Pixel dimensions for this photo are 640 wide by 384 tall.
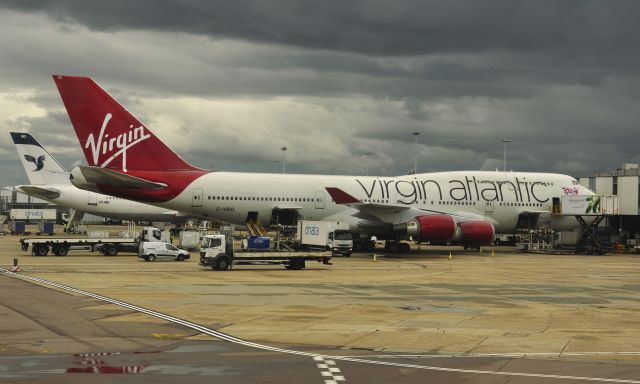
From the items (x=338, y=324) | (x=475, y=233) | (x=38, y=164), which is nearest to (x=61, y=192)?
(x=38, y=164)

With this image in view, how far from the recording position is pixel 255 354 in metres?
18.4

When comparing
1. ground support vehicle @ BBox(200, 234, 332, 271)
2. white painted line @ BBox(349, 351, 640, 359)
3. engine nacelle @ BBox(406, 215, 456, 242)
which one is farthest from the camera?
engine nacelle @ BBox(406, 215, 456, 242)

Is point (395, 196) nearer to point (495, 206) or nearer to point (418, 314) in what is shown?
point (495, 206)

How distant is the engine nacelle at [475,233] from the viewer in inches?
2581

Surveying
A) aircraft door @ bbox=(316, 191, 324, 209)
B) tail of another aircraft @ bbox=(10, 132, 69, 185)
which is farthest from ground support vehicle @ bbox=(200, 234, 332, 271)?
tail of another aircraft @ bbox=(10, 132, 69, 185)

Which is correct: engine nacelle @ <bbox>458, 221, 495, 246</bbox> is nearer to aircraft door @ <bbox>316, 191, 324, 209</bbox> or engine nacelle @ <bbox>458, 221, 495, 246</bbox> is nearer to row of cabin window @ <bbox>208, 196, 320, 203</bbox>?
aircraft door @ <bbox>316, 191, 324, 209</bbox>

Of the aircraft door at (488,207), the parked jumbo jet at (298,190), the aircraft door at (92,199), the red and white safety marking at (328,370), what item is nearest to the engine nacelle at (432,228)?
the parked jumbo jet at (298,190)

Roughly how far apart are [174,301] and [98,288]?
6.19m

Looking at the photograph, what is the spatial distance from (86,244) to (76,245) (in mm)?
819

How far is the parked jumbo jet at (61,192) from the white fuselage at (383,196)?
2657cm

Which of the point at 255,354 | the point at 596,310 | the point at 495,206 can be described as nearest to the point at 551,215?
the point at 495,206

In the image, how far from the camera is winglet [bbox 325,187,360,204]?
64.8 meters

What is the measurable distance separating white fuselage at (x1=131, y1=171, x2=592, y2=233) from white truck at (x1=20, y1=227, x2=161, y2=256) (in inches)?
166

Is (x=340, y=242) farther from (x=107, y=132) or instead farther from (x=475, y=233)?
(x=107, y=132)
